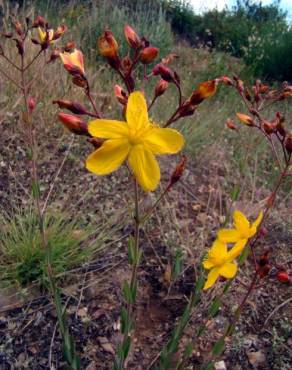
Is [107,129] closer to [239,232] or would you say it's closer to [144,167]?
[144,167]

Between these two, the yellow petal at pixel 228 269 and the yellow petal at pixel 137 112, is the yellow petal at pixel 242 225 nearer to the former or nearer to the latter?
the yellow petal at pixel 228 269

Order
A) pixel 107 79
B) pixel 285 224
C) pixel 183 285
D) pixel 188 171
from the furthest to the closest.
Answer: pixel 107 79, pixel 188 171, pixel 285 224, pixel 183 285

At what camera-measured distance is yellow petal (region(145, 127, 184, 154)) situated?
1.16 meters

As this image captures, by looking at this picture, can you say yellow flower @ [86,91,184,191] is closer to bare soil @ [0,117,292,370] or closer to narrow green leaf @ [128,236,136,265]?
narrow green leaf @ [128,236,136,265]

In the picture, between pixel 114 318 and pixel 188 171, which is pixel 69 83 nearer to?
pixel 188 171

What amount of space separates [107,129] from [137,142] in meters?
0.08

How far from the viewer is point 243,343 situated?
2.06 m

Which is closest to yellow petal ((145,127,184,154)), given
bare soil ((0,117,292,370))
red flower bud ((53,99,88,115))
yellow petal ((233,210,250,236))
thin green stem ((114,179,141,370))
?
thin green stem ((114,179,141,370))

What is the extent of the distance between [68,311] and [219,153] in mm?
2066

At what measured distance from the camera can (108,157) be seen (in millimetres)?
1158

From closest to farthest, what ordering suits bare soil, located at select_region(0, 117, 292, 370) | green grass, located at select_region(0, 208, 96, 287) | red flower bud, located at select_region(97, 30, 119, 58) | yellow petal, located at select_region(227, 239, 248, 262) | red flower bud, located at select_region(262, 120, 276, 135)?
1. red flower bud, located at select_region(97, 30, 119, 58)
2. yellow petal, located at select_region(227, 239, 248, 262)
3. red flower bud, located at select_region(262, 120, 276, 135)
4. bare soil, located at select_region(0, 117, 292, 370)
5. green grass, located at select_region(0, 208, 96, 287)

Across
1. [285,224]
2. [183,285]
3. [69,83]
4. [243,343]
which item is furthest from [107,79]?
[243,343]

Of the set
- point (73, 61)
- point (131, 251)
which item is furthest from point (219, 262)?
point (73, 61)

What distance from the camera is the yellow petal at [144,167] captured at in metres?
1.15
